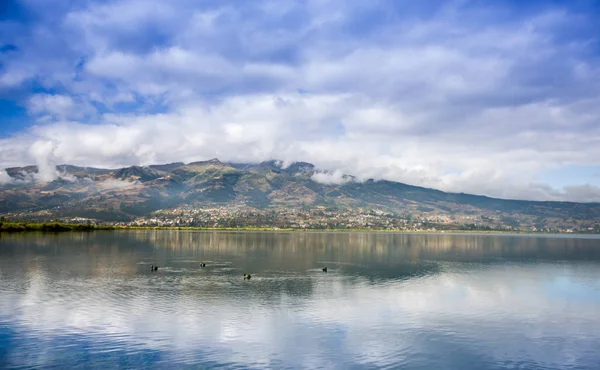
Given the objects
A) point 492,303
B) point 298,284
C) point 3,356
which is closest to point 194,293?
point 298,284

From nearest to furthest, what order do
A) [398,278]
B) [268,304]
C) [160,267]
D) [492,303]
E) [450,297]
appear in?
[268,304], [492,303], [450,297], [398,278], [160,267]

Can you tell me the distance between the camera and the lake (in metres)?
29.8

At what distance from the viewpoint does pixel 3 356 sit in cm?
2869

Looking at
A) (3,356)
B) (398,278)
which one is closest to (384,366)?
(3,356)

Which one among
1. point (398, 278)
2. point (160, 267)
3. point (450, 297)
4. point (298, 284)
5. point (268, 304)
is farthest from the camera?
point (160, 267)

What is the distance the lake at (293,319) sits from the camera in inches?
1171

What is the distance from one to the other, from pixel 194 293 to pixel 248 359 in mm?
25478

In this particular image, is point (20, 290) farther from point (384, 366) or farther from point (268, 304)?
point (384, 366)

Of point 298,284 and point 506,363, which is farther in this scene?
point 298,284

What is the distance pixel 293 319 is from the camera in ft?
134

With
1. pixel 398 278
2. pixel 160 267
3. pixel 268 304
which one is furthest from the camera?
pixel 160 267

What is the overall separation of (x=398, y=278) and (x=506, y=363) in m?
40.8

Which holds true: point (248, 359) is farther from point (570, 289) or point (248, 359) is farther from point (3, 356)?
point (570, 289)

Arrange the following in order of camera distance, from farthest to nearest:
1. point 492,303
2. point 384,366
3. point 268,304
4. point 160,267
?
1. point 160,267
2. point 492,303
3. point 268,304
4. point 384,366
